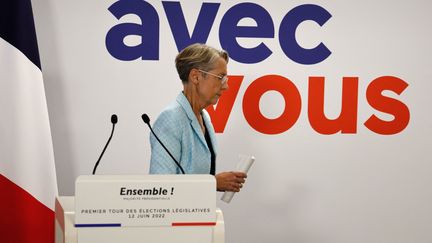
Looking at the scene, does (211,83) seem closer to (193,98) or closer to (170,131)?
(193,98)

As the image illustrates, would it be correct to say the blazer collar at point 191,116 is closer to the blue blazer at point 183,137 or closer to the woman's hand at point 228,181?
the blue blazer at point 183,137

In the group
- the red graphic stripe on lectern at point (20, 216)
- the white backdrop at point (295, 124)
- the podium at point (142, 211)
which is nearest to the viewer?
the podium at point (142, 211)

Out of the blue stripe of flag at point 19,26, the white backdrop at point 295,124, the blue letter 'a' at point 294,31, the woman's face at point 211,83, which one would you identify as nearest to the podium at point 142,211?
the woman's face at point 211,83

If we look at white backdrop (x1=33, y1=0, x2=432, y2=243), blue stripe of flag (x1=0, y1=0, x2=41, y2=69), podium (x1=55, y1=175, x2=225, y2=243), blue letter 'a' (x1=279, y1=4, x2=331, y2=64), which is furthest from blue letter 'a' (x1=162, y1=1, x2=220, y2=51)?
podium (x1=55, y1=175, x2=225, y2=243)

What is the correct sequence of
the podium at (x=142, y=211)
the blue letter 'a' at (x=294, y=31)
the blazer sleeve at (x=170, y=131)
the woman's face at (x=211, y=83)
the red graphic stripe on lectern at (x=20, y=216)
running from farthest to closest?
the blue letter 'a' at (x=294, y=31) < the red graphic stripe on lectern at (x=20, y=216) < the woman's face at (x=211, y=83) < the blazer sleeve at (x=170, y=131) < the podium at (x=142, y=211)

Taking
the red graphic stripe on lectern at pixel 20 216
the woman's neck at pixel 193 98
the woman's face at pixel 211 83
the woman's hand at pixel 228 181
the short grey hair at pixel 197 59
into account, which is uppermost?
the short grey hair at pixel 197 59

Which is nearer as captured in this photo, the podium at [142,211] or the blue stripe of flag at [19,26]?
the podium at [142,211]

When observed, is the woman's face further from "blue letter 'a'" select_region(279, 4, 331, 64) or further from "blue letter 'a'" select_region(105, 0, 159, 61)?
"blue letter 'a'" select_region(279, 4, 331, 64)

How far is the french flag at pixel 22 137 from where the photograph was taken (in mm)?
2611

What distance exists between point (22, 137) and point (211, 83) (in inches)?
34.8

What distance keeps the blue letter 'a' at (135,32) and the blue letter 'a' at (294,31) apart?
713 millimetres

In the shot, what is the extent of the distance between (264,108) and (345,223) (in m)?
0.85

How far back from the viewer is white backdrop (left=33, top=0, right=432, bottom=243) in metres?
3.23

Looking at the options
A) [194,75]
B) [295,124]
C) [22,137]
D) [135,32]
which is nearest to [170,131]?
[194,75]
